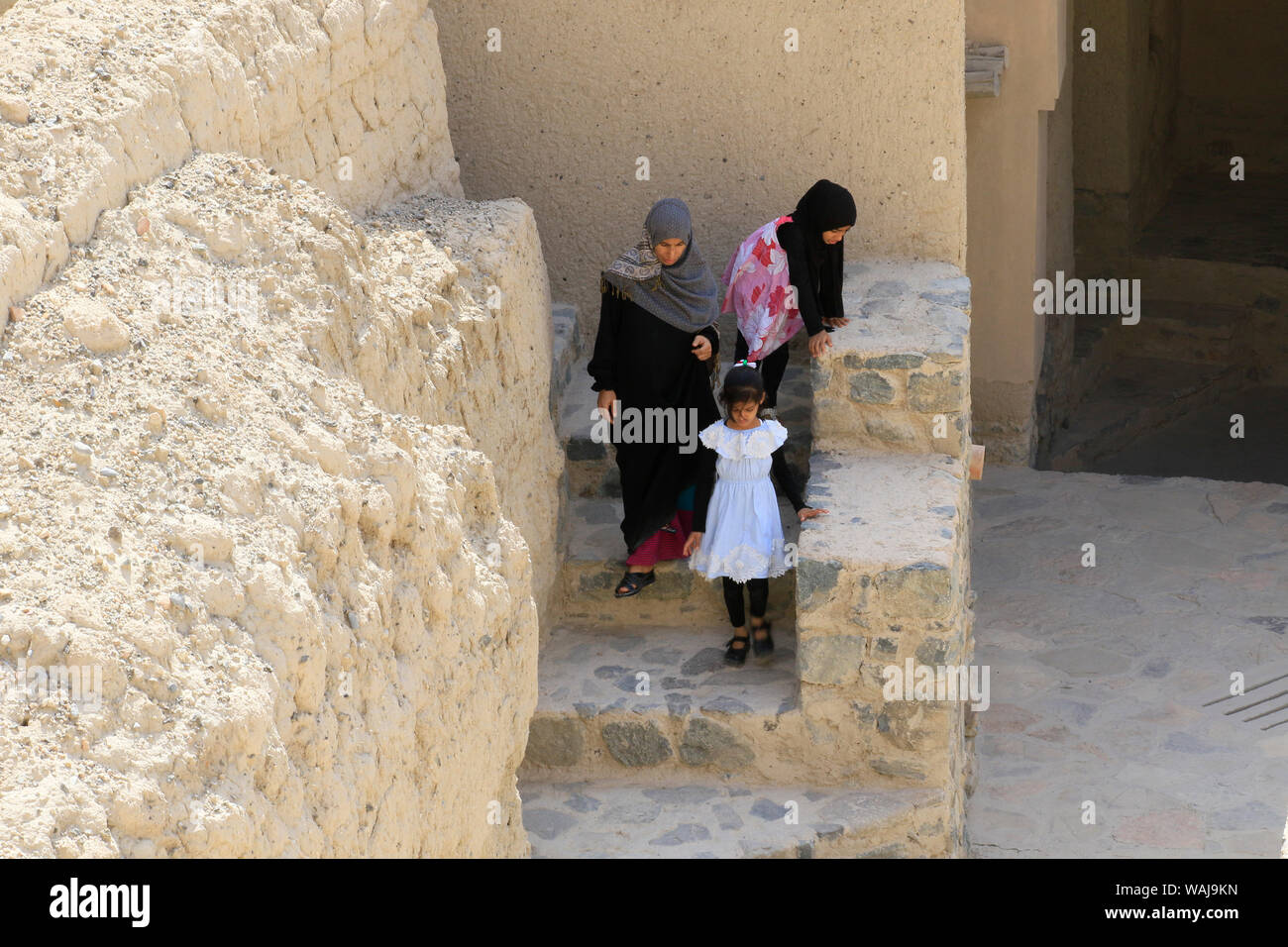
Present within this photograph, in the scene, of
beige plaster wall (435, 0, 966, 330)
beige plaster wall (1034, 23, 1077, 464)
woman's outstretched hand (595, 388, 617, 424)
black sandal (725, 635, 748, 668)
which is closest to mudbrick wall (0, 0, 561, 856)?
woman's outstretched hand (595, 388, 617, 424)

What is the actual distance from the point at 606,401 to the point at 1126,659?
2.80 m

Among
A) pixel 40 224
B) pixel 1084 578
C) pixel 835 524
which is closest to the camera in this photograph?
pixel 40 224

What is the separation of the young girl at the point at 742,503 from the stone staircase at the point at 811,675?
151 millimetres

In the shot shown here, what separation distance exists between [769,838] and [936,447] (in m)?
1.63

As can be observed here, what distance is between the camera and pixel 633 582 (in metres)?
5.80

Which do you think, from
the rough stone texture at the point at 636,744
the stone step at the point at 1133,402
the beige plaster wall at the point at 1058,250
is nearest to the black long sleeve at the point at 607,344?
the rough stone texture at the point at 636,744

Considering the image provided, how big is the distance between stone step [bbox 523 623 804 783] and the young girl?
0.84ft

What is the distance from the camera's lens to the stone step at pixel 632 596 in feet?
19.2

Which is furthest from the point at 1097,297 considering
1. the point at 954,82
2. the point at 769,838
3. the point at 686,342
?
the point at 769,838

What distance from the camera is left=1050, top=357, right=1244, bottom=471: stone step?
10.1m

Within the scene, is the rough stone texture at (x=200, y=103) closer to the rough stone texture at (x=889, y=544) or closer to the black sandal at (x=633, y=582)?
the black sandal at (x=633, y=582)

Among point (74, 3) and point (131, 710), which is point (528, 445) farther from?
point (131, 710)

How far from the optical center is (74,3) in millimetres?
4199

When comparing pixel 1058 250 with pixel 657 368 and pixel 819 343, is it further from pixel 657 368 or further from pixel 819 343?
pixel 657 368
